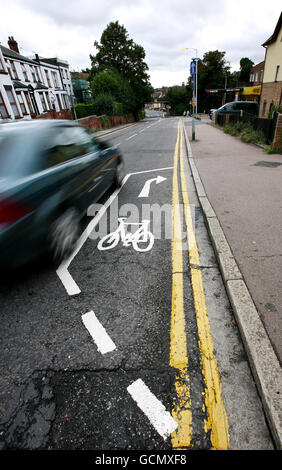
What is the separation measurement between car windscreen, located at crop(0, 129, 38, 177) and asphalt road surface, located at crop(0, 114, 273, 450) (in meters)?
1.18

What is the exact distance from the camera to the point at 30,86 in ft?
98.2

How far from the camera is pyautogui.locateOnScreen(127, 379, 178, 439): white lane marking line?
151 centimetres

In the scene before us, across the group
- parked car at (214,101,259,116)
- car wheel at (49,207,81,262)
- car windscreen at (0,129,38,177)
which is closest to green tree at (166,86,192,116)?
parked car at (214,101,259,116)

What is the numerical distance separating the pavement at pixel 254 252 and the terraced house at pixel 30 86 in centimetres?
1899

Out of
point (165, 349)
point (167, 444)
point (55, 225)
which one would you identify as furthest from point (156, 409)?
point (55, 225)

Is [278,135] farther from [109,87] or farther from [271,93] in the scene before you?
[109,87]

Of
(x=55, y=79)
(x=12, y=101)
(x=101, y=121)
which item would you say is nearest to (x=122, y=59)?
(x=55, y=79)

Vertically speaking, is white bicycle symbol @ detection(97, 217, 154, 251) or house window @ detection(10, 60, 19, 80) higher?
house window @ detection(10, 60, 19, 80)

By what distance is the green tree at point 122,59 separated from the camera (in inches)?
1822

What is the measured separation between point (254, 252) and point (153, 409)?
2.28m

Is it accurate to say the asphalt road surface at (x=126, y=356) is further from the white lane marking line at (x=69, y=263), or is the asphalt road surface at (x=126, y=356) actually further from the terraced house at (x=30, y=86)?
the terraced house at (x=30, y=86)

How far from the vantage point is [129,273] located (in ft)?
9.71

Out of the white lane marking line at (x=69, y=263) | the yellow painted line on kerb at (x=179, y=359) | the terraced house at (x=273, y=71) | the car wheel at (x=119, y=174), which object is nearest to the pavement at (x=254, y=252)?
the yellow painted line on kerb at (x=179, y=359)

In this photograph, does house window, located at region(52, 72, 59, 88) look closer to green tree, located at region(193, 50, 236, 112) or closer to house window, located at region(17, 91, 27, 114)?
house window, located at region(17, 91, 27, 114)
